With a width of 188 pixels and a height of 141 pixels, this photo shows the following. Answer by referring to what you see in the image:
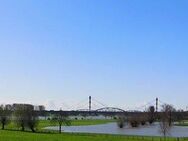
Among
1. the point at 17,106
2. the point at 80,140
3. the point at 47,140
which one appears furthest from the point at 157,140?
the point at 17,106

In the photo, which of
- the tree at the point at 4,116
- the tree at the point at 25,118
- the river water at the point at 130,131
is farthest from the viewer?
the tree at the point at 4,116

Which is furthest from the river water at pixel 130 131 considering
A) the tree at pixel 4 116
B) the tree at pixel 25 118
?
the tree at pixel 4 116

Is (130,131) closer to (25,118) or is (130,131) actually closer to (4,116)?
(25,118)

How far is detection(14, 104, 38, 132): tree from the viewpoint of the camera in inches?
4851

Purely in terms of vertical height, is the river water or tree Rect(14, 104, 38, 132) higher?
tree Rect(14, 104, 38, 132)

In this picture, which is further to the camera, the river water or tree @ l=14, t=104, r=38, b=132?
tree @ l=14, t=104, r=38, b=132

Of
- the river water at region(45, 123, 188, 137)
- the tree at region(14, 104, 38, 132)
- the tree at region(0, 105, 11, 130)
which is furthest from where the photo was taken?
the tree at region(0, 105, 11, 130)

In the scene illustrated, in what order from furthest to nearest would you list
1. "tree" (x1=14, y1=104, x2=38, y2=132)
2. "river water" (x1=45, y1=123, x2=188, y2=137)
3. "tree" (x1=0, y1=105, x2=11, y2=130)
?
"tree" (x1=0, y1=105, x2=11, y2=130) → "tree" (x1=14, y1=104, x2=38, y2=132) → "river water" (x1=45, y1=123, x2=188, y2=137)

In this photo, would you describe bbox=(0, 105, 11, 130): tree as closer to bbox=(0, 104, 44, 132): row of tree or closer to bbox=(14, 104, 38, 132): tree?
bbox=(0, 104, 44, 132): row of tree

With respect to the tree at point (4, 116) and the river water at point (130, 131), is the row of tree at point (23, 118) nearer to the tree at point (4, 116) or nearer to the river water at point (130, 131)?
the tree at point (4, 116)

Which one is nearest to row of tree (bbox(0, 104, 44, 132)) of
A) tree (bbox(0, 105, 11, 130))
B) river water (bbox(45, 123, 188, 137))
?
tree (bbox(0, 105, 11, 130))

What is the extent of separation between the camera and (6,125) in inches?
5778

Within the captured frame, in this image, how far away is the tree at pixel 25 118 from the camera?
404ft

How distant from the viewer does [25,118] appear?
409 ft
